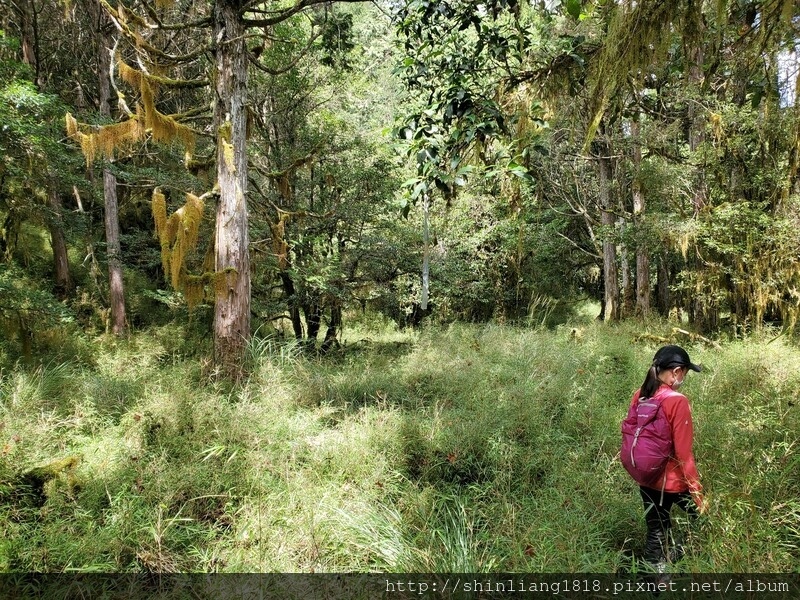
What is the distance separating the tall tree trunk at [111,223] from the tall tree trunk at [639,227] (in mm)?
11615

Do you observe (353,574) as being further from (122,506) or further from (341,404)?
(341,404)

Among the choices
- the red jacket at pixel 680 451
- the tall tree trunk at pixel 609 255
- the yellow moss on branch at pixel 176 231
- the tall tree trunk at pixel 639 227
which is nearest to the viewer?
the red jacket at pixel 680 451

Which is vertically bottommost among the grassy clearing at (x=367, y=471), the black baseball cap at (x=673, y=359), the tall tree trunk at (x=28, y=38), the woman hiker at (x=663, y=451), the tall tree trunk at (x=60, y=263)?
the grassy clearing at (x=367, y=471)

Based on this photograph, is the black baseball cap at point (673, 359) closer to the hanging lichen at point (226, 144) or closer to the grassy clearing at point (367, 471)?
the grassy clearing at point (367, 471)

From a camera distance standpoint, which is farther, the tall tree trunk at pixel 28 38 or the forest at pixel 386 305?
the tall tree trunk at pixel 28 38

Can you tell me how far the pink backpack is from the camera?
2.65 m

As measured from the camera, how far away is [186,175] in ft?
28.7

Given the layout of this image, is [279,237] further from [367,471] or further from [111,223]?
[111,223]

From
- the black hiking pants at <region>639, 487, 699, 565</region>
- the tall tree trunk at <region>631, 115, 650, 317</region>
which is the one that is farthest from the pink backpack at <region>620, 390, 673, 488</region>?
the tall tree trunk at <region>631, 115, 650, 317</region>

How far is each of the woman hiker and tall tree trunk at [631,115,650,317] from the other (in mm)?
8179

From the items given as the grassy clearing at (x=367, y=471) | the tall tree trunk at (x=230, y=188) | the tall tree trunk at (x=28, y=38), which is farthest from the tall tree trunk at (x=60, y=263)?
the tall tree trunk at (x=230, y=188)

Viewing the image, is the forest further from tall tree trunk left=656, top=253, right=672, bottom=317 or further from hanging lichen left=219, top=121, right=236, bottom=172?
tall tree trunk left=656, top=253, right=672, bottom=317

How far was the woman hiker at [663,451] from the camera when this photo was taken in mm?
2584

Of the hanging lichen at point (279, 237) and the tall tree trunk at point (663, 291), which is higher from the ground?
the hanging lichen at point (279, 237)
